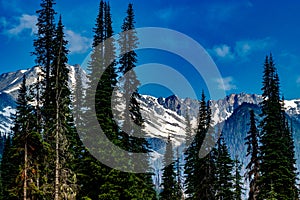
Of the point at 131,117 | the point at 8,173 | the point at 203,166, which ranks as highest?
the point at 131,117

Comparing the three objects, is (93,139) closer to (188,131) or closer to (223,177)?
(223,177)

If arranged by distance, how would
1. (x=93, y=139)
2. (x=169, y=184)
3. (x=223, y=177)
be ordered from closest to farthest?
1. (x=93, y=139)
2. (x=223, y=177)
3. (x=169, y=184)

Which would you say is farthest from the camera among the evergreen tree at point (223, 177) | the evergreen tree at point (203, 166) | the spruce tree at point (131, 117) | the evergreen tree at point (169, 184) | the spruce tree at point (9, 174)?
the evergreen tree at point (169, 184)

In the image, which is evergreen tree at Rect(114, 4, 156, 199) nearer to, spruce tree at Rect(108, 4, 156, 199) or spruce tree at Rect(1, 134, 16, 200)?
spruce tree at Rect(108, 4, 156, 199)

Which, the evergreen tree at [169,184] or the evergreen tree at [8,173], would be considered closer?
the evergreen tree at [8,173]

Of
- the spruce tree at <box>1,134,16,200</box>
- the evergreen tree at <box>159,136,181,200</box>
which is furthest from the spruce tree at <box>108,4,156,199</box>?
the evergreen tree at <box>159,136,181,200</box>

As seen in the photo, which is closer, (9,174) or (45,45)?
(45,45)

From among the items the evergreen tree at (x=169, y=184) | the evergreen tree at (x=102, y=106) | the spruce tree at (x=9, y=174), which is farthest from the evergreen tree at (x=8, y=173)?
the evergreen tree at (x=169, y=184)

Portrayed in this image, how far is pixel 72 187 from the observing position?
25.3 metres

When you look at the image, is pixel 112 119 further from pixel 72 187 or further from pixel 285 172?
pixel 285 172

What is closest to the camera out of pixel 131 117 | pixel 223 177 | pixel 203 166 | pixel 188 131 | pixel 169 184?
pixel 131 117

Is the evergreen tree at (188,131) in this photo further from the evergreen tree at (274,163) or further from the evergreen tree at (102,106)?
the evergreen tree at (102,106)

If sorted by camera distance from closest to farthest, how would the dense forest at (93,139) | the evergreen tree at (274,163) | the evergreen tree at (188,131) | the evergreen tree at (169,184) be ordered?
the dense forest at (93,139), the evergreen tree at (274,163), the evergreen tree at (169,184), the evergreen tree at (188,131)

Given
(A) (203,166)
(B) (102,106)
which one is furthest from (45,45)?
(A) (203,166)
